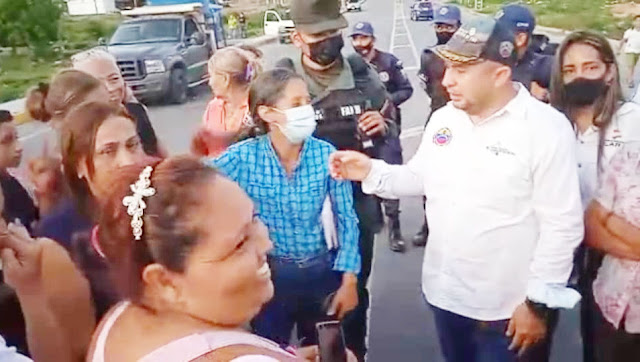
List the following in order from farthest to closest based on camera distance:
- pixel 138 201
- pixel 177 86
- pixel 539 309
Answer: pixel 177 86, pixel 539 309, pixel 138 201

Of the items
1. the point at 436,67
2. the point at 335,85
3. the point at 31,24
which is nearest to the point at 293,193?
the point at 335,85

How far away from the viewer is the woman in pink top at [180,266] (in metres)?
1.47

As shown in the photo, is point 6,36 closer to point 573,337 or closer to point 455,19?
point 455,19

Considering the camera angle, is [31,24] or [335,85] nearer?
[335,85]

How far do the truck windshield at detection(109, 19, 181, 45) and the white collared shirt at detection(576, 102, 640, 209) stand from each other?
14.6 meters

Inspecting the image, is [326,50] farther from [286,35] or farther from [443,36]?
[286,35]

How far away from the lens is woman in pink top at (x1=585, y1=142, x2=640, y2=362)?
103 inches

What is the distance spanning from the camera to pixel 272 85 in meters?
2.98

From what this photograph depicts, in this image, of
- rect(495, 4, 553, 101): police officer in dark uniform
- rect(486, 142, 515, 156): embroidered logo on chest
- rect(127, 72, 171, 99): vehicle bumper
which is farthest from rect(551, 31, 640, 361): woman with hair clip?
rect(127, 72, 171, 99): vehicle bumper

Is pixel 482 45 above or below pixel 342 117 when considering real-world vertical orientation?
above

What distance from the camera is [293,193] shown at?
2891mm

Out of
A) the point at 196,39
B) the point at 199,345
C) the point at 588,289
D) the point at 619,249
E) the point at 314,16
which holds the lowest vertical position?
the point at 196,39

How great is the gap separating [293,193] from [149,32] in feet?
49.0

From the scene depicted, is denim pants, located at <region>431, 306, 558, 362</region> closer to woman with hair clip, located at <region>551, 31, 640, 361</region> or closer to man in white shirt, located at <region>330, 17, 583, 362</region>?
man in white shirt, located at <region>330, 17, 583, 362</region>
